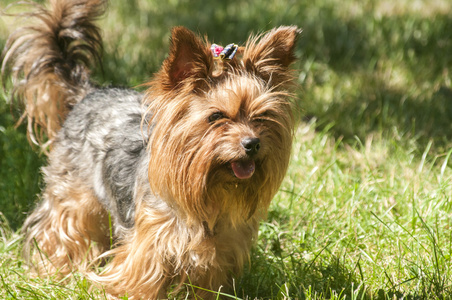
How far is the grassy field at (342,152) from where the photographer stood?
11.6ft

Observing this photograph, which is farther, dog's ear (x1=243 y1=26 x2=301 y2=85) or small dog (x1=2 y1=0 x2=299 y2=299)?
dog's ear (x1=243 y1=26 x2=301 y2=85)

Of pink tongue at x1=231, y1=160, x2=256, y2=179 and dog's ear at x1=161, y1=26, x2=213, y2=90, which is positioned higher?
dog's ear at x1=161, y1=26, x2=213, y2=90

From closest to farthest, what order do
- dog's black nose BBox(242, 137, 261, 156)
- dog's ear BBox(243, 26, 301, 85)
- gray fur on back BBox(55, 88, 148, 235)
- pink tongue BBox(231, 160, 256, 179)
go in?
1. dog's black nose BBox(242, 137, 261, 156)
2. pink tongue BBox(231, 160, 256, 179)
3. dog's ear BBox(243, 26, 301, 85)
4. gray fur on back BBox(55, 88, 148, 235)

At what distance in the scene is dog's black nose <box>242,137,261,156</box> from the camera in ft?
8.95

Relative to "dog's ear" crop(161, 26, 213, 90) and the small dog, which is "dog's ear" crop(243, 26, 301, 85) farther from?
"dog's ear" crop(161, 26, 213, 90)

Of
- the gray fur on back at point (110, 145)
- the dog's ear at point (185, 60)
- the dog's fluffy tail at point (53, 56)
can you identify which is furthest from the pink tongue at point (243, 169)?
the dog's fluffy tail at point (53, 56)

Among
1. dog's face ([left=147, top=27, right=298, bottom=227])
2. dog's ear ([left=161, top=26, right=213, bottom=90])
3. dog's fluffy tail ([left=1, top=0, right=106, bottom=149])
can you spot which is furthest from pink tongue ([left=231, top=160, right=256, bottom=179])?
dog's fluffy tail ([left=1, top=0, right=106, bottom=149])

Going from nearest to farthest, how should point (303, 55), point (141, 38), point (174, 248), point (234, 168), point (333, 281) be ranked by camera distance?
point (234, 168) < point (174, 248) < point (333, 281) < point (303, 55) < point (141, 38)

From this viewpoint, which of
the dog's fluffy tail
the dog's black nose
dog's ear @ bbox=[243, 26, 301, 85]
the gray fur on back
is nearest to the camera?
the dog's black nose

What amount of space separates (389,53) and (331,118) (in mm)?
1571

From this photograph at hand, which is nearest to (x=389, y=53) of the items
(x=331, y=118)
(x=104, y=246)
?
(x=331, y=118)

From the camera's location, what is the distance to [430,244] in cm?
369

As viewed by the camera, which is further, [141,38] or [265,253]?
Answer: [141,38]

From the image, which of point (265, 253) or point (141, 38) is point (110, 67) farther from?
point (265, 253)
